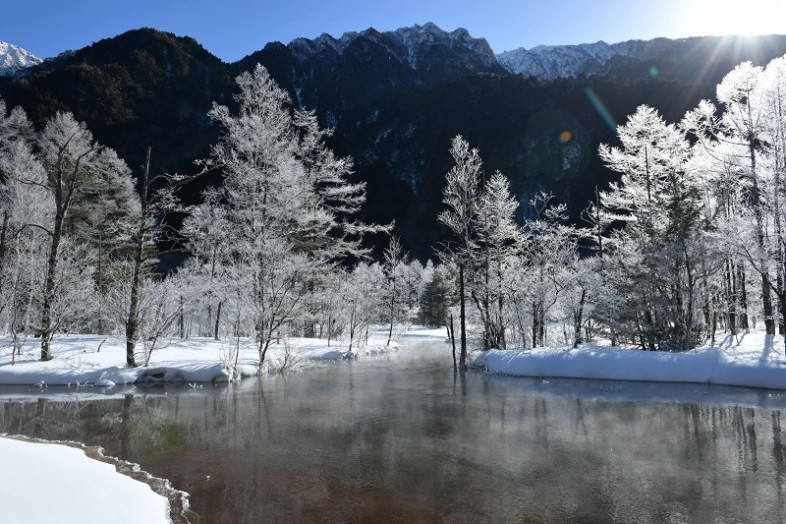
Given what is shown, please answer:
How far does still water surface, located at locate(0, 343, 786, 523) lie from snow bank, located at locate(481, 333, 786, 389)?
1.14 metres

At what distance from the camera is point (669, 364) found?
688 inches

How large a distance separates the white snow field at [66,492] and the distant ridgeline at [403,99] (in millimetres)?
73078

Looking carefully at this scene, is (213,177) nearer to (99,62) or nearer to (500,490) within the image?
(99,62)

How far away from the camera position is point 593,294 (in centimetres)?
2311

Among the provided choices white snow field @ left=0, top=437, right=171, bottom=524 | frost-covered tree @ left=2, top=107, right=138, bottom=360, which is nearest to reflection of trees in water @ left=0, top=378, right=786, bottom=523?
white snow field @ left=0, top=437, right=171, bottom=524

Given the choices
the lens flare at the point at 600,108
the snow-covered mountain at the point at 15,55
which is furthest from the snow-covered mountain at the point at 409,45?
the snow-covered mountain at the point at 15,55

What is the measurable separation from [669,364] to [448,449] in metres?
12.8

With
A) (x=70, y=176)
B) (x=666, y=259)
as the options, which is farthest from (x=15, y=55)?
(x=666, y=259)

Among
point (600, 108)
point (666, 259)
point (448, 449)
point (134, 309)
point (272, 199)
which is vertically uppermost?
point (600, 108)

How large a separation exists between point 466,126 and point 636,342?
129 meters

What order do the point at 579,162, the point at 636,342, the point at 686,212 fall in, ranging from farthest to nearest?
the point at 579,162
the point at 636,342
the point at 686,212

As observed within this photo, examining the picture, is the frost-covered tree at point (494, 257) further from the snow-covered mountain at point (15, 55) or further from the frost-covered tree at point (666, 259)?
the snow-covered mountain at point (15, 55)

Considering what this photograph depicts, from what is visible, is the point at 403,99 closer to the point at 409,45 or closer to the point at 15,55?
the point at 409,45

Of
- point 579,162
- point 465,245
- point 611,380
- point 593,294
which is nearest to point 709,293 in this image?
point 593,294
